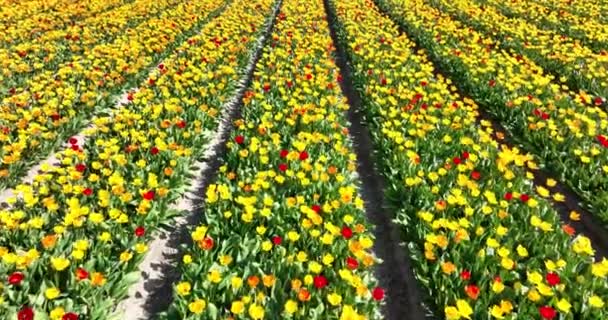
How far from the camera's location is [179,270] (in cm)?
495

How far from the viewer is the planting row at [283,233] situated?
12.7 ft

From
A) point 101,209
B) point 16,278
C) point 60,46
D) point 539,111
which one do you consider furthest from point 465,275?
point 60,46

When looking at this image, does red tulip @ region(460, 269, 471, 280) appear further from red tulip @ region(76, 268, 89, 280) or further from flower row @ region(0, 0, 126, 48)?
flower row @ region(0, 0, 126, 48)

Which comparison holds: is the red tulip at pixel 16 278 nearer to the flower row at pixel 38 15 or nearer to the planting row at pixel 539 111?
the planting row at pixel 539 111

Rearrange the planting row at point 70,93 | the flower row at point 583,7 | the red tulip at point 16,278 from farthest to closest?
the flower row at point 583,7
the planting row at point 70,93
the red tulip at point 16,278

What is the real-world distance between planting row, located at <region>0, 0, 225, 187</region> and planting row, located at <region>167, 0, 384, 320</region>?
9.16ft

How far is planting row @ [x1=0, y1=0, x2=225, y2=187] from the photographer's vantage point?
666 cm

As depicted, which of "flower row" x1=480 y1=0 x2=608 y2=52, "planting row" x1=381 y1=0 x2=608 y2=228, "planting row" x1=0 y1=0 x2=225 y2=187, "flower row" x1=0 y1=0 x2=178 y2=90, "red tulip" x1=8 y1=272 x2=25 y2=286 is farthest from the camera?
"flower row" x1=480 y1=0 x2=608 y2=52

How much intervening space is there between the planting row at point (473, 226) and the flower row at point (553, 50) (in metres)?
3.92

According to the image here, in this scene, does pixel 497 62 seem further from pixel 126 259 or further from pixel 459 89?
pixel 126 259

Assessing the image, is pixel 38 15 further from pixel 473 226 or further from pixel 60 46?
pixel 473 226

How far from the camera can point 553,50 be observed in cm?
1250

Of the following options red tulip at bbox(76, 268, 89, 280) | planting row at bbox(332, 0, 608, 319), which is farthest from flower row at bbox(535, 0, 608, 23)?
red tulip at bbox(76, 268, 89, 280)

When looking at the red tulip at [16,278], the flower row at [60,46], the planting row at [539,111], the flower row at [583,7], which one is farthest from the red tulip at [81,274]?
the flower row at [583,7]
